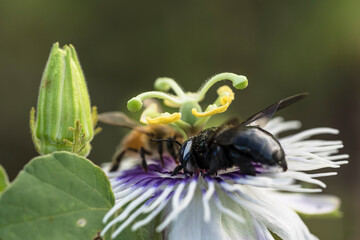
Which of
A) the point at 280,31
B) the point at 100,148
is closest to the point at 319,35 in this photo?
the point at 280,31

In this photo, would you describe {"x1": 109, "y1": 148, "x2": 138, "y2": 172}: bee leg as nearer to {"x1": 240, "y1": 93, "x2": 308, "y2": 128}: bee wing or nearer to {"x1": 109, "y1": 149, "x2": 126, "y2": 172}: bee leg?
{"x1": 109, "y1": 149, "x2": 126, "y2": 172}: bee leg

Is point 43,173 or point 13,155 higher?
point 43,173

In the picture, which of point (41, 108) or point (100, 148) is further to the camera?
point (100, 148)

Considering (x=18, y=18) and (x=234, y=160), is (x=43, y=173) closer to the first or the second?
(x=234, y=160)

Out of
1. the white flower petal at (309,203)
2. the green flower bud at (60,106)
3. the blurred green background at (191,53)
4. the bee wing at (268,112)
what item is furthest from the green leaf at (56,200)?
the blurred green background at (191,53)

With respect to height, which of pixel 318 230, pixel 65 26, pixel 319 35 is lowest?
pixel 318 230

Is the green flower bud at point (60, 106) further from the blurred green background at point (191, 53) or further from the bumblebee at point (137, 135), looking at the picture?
the blurred green background at point (191, 53)

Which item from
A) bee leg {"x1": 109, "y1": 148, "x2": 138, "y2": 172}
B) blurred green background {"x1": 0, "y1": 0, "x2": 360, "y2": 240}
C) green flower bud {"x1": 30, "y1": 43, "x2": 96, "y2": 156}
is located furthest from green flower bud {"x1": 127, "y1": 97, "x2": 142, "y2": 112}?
blurred green background {"x1": 0, "y1": 0, "x2": 360, "y2": 240}

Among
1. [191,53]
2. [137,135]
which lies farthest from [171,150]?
[191,53]
